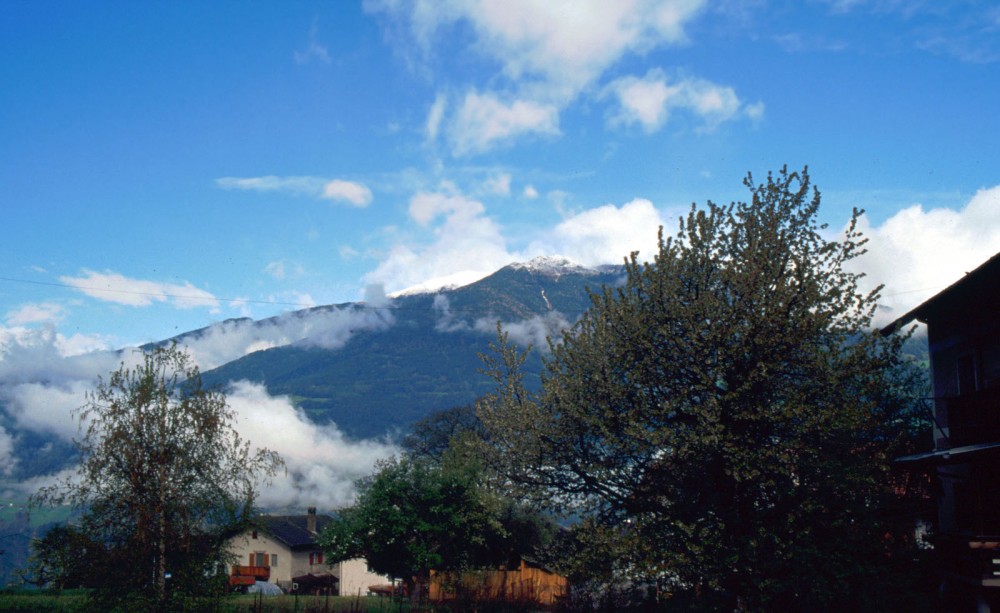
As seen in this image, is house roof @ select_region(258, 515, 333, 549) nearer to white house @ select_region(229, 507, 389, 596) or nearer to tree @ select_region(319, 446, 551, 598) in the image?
white house @ select_region(229, 507, 389, 596)

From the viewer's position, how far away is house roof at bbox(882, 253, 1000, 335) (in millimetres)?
19688

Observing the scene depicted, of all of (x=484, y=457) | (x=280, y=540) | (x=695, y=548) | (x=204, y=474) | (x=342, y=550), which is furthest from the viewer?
(x=280, y=540)

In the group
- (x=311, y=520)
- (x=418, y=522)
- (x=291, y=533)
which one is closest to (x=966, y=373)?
(x=418, y=522)

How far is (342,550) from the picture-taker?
47.8 meters

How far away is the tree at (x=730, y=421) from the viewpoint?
1833cm

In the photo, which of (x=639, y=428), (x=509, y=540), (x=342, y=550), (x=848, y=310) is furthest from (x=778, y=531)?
(x=342, y=550)

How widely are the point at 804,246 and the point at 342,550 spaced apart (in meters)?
36.5

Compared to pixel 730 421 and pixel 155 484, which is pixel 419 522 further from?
pixel 730 421

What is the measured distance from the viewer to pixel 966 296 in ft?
71.6

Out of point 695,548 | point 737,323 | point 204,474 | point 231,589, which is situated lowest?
point 231,589

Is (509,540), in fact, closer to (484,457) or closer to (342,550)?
(342,550)

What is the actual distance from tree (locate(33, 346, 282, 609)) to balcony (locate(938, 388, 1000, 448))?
18.5m

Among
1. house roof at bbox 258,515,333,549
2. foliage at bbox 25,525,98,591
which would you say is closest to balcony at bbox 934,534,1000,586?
foliage at bbox 25,525,98,591

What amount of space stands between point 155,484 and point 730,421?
1421cm
